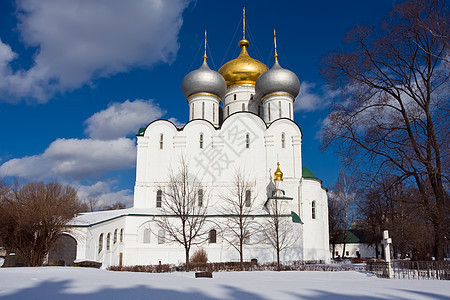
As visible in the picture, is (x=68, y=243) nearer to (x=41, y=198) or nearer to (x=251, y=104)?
(x=41, y=198)

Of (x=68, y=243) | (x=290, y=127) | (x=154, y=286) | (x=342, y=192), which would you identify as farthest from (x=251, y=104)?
(x=154, y=286)

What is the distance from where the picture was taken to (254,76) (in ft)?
110

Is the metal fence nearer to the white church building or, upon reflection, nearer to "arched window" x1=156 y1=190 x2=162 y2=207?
the white church building

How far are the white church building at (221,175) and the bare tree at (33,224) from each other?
11.2 ft

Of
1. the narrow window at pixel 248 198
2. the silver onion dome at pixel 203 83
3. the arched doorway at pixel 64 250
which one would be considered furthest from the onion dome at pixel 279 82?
the arched doorway at pixel 64 250

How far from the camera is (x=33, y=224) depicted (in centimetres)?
1831

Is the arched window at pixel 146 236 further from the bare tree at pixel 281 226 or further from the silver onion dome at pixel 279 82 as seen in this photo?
the silver onion dome at pixel 279 82

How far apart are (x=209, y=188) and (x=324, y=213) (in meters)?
8.35

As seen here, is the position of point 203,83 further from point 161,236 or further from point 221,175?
point 161,236

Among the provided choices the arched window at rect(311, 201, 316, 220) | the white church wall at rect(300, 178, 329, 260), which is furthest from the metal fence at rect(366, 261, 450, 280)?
the arched window at rect(311, 201, 316, 220)

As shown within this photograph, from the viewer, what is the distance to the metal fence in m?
12.9

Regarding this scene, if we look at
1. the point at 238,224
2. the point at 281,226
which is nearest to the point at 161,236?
the point at 238,224

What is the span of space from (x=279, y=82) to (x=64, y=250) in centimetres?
1862

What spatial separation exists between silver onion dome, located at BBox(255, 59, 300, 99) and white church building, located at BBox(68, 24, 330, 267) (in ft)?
0.25
